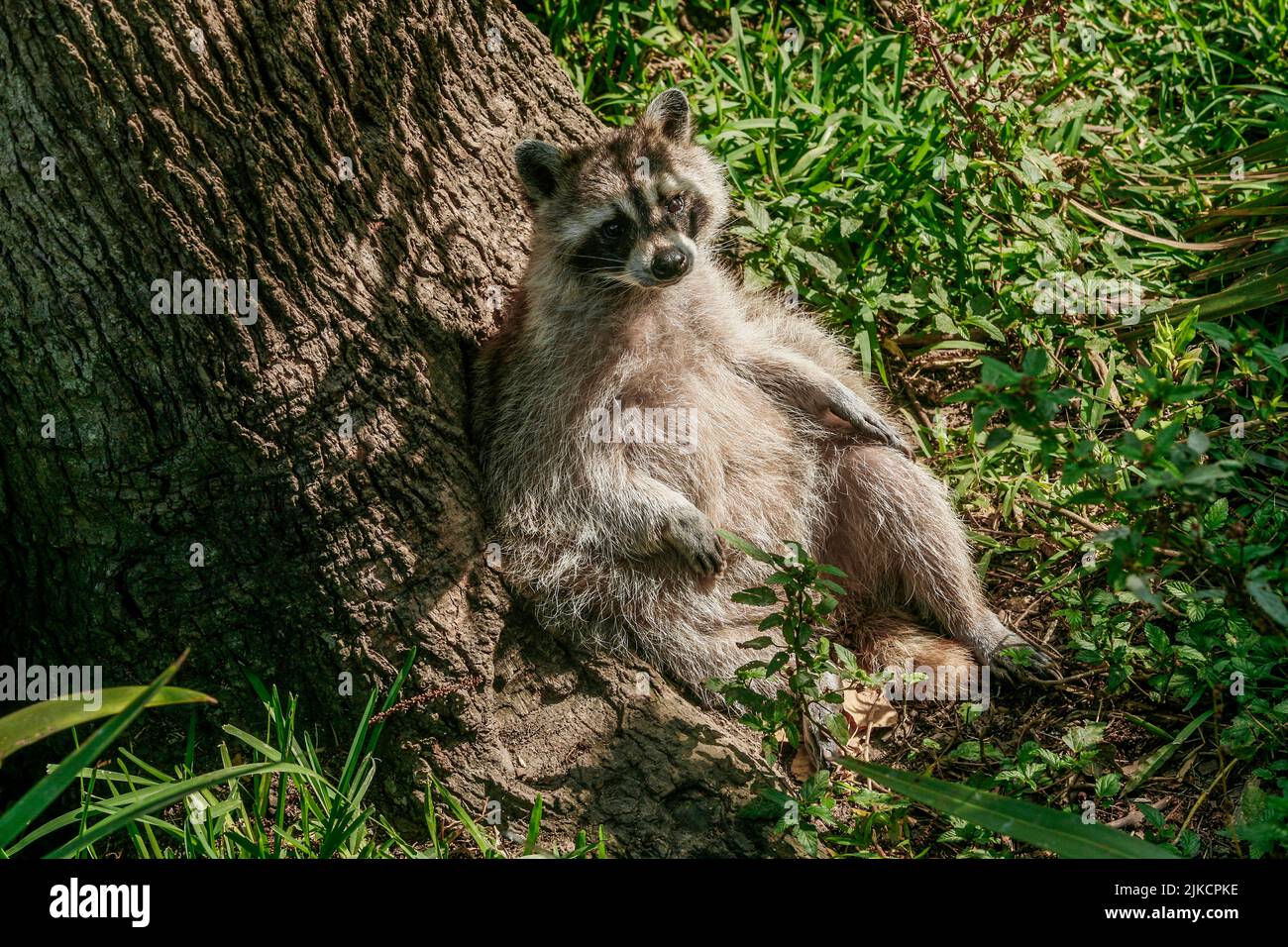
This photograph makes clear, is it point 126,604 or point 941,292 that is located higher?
point 941,292

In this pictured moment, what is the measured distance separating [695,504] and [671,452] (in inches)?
9.5

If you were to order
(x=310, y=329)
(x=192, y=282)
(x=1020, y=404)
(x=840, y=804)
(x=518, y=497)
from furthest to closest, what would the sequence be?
(x=518, y=497) → (x=840, y=804) → (x=310, y=329) → (x=192, y=282) → (x=1020, y=404)

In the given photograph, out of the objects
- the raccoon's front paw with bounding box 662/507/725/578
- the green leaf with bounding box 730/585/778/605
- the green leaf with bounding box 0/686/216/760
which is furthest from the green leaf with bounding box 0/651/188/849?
the raccoon's front paw with bounding box 662/507/725/578

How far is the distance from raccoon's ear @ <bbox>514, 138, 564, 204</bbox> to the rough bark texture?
1.23 ft

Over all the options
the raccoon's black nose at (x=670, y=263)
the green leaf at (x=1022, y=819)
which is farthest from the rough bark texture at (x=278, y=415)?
the raccoon's black nose at (x=670, y=263)

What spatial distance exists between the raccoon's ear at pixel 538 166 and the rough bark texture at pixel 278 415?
1.23 feet

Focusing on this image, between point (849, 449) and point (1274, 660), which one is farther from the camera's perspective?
point (849, 449)

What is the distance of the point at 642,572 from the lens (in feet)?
15.2

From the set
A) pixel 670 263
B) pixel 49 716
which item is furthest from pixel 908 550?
pixel 49 716

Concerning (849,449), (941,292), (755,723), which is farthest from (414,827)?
(941,292)

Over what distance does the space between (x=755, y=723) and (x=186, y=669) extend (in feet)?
6.37

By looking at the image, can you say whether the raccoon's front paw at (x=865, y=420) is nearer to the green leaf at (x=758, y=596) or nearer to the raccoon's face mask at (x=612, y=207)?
the raccoon's face mask at (x=612, y=207)

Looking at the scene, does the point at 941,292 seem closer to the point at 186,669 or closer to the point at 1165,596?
the point at 1165,596

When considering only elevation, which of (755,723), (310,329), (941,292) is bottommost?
(755,723)
